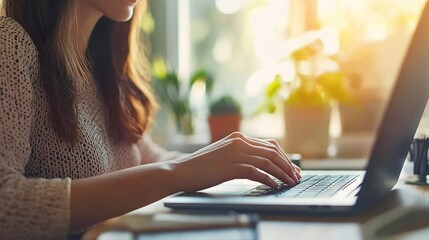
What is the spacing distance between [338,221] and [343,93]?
1.11 meters

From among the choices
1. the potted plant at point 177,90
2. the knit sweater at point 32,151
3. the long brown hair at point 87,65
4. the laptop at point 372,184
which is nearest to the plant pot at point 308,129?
the potted plant at point 177,90

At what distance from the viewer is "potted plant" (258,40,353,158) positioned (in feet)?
6.24

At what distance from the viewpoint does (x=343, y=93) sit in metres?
1.91

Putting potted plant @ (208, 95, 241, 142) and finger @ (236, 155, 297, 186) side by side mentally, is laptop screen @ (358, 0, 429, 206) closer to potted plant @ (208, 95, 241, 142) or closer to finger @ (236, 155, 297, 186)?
finger @ (236, 155, 297, 186)

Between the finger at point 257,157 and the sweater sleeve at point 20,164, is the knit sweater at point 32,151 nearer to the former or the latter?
the sweater sleeve at point 20,164

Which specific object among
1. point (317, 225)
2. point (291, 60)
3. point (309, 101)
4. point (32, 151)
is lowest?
point (317, 225)

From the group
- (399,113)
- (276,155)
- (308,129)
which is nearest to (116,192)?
(276,155)

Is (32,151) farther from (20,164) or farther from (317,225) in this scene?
(317,225)

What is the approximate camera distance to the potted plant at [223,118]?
2.01 m

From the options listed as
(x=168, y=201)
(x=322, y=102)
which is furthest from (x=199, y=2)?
(x=168, y=201)

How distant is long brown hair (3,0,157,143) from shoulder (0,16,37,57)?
57mm

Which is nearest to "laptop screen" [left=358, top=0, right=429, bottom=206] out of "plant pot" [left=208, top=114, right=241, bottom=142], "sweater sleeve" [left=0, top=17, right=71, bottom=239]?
"sweater sleeve" [left=0, top=17, right=71, bottom=239]

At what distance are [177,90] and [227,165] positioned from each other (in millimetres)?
1156

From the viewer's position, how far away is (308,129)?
1902mm
